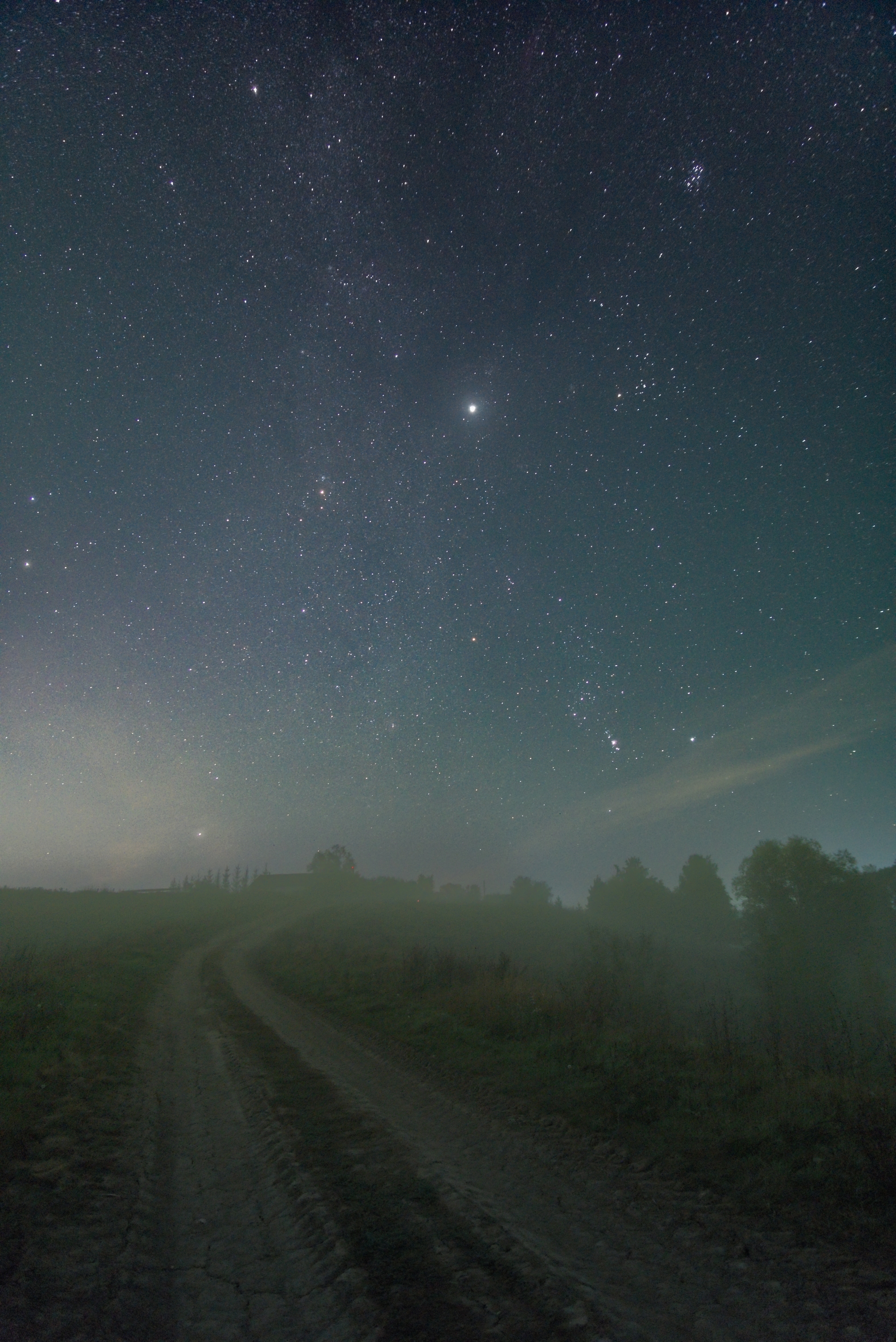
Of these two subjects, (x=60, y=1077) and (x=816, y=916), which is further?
(x=816, y=916)

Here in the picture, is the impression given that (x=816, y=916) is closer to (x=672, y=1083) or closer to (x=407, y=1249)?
(x=672, y=1083)

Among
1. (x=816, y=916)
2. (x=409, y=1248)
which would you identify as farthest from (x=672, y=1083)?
(x=816, y=916)

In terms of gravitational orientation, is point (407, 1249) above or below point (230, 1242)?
above

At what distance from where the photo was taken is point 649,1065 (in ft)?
31.3

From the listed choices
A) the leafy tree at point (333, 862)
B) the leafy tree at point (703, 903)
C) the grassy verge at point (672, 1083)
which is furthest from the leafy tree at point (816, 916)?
the leafy tree at point (333, 862)

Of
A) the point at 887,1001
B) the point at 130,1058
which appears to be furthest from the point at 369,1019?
the point at 887,1001

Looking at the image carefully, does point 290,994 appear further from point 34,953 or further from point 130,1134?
point 130,1134

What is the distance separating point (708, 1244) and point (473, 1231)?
2160 millimetres

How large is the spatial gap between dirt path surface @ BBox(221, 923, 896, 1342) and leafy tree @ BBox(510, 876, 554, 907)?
10188 cm

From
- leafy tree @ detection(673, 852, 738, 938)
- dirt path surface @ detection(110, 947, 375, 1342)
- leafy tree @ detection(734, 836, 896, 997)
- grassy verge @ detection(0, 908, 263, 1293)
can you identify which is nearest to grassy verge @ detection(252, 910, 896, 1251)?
dirt path surface @ detection(110, 947, 375, 1342)

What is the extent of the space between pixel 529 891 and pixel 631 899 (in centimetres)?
2831

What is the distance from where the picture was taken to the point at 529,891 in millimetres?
111000

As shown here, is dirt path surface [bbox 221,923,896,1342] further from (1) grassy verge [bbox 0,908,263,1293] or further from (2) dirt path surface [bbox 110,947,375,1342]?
(1) grassy verge [bbox 0,908,263,1293]

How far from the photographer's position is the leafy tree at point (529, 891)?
346 feet
